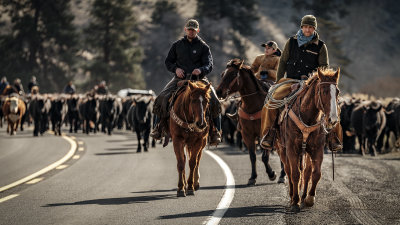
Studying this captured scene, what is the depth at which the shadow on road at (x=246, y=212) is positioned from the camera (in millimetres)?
8805

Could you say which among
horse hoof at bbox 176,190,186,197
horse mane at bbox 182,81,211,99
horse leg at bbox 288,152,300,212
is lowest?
horse hoof at bbox 176,190,186,197

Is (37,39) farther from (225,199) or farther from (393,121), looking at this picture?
(225,199)

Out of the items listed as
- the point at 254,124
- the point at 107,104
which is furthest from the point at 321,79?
the point at 107,104

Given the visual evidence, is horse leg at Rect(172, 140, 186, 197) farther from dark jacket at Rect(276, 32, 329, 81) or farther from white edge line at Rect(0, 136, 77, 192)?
white edge line at Rect(0, 136, 77, 192)

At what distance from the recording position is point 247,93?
13328 millimetres

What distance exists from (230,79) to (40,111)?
2000cm

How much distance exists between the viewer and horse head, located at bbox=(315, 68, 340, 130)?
8.70 metres

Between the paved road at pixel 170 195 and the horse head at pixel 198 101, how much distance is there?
1.28 metres

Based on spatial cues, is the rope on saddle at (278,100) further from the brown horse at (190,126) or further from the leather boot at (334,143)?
the brown horse at (190,126)

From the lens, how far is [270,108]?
10781mm

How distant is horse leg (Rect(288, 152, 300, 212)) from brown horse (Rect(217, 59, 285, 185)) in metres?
3.43

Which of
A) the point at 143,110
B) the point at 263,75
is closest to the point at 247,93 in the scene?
the point at 263,75

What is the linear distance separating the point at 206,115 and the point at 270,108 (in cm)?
124

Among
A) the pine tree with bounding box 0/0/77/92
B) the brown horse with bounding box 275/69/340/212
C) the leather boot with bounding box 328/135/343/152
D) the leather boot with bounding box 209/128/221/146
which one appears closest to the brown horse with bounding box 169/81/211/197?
the leather boot with bounding box 209/128/221/146
